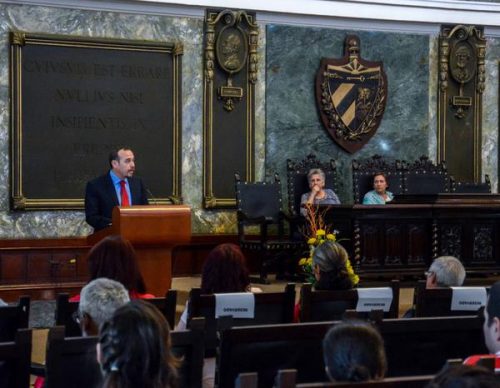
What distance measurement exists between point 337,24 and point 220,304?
7.67m

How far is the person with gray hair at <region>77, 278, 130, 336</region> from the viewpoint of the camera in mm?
3408

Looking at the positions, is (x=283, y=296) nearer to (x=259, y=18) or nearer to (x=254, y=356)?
(x=254, y=356)

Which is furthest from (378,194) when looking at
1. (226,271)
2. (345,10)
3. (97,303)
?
(97,303)

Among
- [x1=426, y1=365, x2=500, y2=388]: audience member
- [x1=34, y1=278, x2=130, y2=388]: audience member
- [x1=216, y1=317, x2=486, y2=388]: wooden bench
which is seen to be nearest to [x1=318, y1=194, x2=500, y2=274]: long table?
[x1=216, y1=317, x2=486, y2=388]: wooden bench

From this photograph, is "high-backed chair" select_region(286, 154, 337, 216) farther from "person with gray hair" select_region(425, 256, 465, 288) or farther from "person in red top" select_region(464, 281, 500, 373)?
"person in red top" select_region(464, 281, 500, 373)

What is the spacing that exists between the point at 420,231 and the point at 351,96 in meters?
2.24

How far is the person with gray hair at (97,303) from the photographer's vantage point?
3408 mm

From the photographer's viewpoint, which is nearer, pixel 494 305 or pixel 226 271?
→ pixel 494 305

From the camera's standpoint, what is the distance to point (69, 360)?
10.1 ft

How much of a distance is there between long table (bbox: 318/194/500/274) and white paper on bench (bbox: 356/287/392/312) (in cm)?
498

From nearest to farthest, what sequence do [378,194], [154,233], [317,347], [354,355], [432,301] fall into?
[354,355]
[317,347]
[432,301]
[154,233]
[378,194]

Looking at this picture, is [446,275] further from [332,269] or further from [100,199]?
[100,199]

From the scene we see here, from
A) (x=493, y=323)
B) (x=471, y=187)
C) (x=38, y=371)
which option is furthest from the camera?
(x=471, y=187)

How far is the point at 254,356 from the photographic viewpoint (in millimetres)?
3467
